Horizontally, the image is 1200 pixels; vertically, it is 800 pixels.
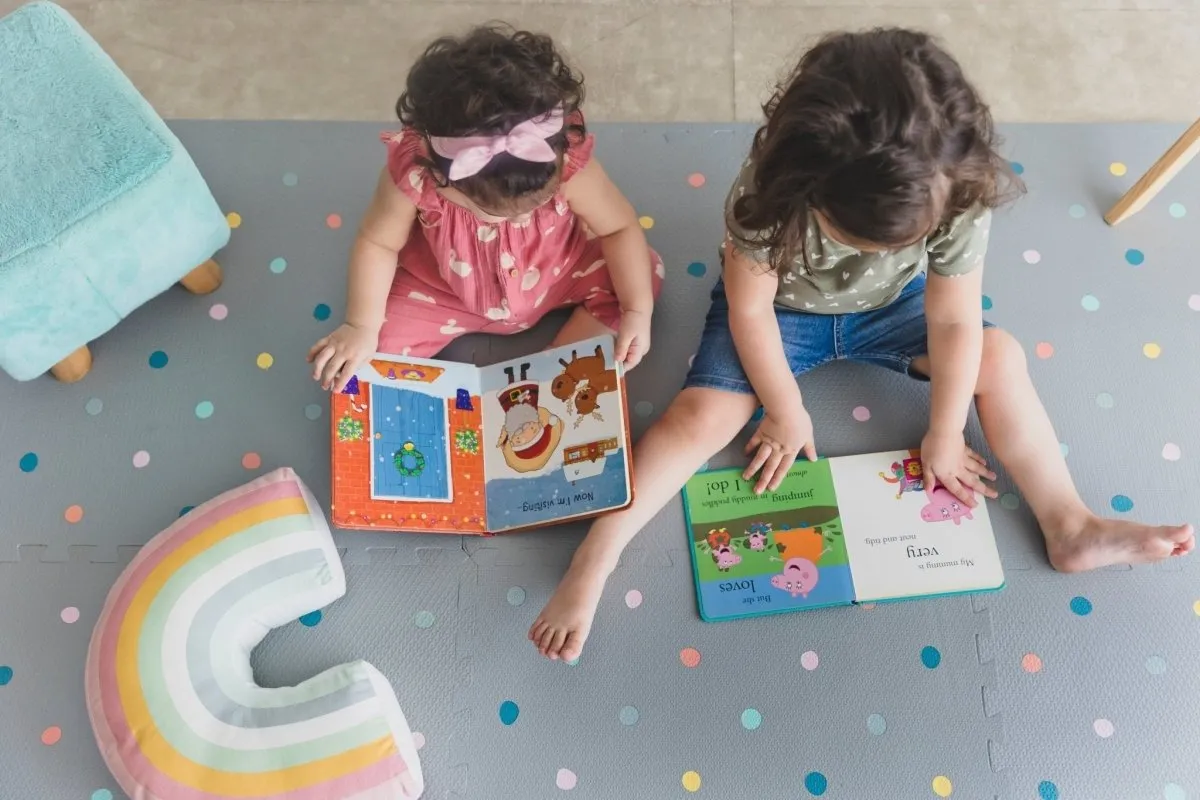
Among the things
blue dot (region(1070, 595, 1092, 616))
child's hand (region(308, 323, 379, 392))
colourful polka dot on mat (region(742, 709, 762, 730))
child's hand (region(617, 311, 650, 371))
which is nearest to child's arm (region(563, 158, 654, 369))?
child's hand (region(617, 311, 650, 371))

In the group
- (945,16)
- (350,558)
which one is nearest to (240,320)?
(350,558)

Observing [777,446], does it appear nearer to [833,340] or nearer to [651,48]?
[833,340]

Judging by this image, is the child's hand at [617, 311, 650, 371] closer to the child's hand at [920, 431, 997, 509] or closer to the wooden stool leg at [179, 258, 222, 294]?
the child's hand at [920, 431, 997, 509]

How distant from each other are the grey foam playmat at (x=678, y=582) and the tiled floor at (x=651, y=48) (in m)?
0.10

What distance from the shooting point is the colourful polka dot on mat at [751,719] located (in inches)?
36.4

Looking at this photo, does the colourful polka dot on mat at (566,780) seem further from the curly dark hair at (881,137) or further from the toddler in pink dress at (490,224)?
the curly dark hair at (881,137)

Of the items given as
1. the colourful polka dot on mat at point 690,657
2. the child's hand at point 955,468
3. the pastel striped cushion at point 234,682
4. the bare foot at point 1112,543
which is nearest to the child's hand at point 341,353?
the pastel striped cushion at point 234,682

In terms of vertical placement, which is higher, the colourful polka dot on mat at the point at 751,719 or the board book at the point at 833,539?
the board book at the point at 833,539

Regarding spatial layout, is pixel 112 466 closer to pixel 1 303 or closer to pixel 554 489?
pixel 1 303

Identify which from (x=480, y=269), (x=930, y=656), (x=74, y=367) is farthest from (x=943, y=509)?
(x=74, y=367)

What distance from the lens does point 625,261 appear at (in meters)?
0.95

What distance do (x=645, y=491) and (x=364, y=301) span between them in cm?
35

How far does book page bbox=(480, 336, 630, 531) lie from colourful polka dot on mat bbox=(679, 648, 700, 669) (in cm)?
17

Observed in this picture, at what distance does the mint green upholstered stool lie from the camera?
90 cm
